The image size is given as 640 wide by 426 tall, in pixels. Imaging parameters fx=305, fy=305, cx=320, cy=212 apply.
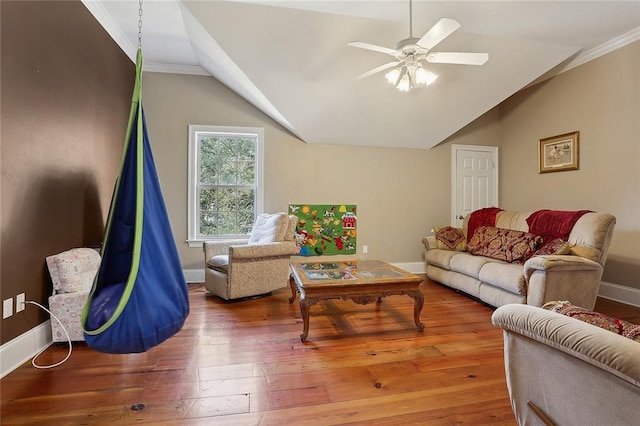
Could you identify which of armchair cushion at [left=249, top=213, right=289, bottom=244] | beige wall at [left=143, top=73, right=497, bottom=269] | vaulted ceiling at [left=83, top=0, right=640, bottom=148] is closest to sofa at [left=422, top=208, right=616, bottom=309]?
beige wall at [left=143, top=73, right=497, bottom=269]

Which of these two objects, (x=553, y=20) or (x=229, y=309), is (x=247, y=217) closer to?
(x=229, y=309)

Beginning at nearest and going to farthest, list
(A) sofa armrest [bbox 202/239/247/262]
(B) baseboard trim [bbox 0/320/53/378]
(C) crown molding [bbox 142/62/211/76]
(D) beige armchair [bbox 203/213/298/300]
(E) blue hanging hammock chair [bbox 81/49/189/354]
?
(E) blue hanging hammock chair [bbox 81/49/189/354] < (B) baseboard trim [bbox 0/320/53/378] < (D) beige armchair [bbox 203/213/298/300] < (A) sofa armrest [bbox 202/239/247/262] < (C) crown molding [bbox 142/62/211/76]

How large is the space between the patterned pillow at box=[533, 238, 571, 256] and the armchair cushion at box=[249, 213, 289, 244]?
8.75ft

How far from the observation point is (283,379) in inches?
73.0

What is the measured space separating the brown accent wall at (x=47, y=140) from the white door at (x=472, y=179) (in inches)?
187

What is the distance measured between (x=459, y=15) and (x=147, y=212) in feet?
9.79

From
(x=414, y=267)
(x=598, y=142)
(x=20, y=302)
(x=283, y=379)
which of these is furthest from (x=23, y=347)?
(x=598, y=142)

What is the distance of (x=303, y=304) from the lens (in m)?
2.37

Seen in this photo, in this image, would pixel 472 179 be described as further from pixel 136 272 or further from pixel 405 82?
pixel 136 272

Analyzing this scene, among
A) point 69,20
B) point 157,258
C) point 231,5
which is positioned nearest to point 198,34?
point 231,5

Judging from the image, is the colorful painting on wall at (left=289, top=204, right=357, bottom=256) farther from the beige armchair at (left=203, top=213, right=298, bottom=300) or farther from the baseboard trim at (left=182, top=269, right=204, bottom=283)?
the baseboard trim at (left=182, top=269, right=204, bottom=283)

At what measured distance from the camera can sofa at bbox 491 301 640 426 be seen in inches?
31.4

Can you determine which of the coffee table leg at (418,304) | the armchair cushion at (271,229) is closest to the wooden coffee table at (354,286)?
the coffee table leg at (418,304)

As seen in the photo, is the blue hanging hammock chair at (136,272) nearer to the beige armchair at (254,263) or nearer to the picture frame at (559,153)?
the beige armchair at (254,263)
